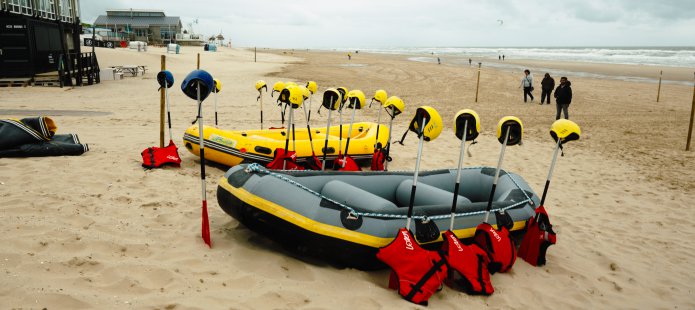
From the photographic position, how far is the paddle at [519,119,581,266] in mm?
4797

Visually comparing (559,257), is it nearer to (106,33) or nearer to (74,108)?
(74,108)

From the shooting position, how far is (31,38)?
1736cm

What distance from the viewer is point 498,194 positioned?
5.66 metres

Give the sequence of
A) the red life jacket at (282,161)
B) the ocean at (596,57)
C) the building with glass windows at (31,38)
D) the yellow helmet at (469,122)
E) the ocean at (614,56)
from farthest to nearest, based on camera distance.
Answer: the ocean at (614,56) < the ocean at (596,57) < the building with glass windows at (31,38) < the red life jacket at (282,161) < the yellow helmet at (469,122)

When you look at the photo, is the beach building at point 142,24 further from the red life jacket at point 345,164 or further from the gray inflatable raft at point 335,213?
the gray inflatable raft at point 335,213

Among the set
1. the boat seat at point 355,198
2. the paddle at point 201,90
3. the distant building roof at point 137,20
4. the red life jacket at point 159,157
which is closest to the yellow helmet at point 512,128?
the boat seat at point 355,198

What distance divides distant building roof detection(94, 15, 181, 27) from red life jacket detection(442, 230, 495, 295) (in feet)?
243

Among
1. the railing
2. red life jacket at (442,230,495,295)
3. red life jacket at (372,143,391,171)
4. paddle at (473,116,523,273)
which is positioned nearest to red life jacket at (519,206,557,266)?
paddle at (473,116,523,273)

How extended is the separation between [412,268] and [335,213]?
86 cm

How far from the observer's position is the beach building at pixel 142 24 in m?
68.1

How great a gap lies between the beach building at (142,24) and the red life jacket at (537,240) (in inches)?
2823

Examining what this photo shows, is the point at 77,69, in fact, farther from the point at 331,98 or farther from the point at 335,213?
the point at 335,213

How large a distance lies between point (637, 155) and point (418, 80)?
17.2 meters

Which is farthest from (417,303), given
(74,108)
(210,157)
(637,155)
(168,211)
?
(74,108)
